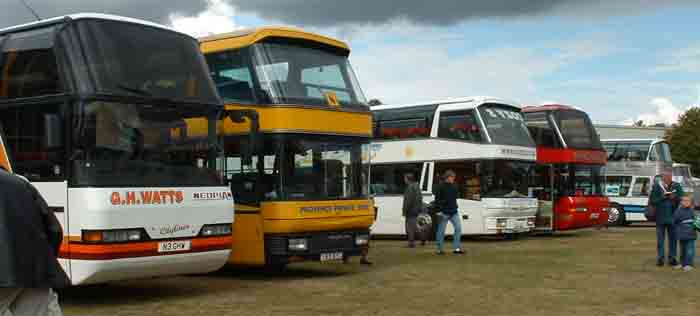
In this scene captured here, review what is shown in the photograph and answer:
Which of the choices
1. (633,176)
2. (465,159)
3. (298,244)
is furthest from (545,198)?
(298,244)

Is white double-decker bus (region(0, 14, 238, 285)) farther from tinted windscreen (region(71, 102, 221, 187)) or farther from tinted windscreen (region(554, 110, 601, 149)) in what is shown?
tinted windscreen (region(554, 110, 601, 149))

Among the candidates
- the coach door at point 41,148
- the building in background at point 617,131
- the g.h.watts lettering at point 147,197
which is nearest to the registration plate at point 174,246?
the g.h.watts lettering at point 147,197

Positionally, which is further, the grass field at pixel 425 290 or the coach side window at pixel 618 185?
the coach side window at pixel 618 185

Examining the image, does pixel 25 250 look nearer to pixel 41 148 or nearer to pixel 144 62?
pixel 41 148

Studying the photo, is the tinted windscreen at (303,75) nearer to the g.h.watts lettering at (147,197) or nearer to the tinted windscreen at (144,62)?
the tinted windscreen at (144,62)

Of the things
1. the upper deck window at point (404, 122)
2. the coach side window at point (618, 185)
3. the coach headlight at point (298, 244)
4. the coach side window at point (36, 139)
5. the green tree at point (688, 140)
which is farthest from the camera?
the green tree at point (688, 140)

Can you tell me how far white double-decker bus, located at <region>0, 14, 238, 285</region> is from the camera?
10.8 m

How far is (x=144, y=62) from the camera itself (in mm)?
11711

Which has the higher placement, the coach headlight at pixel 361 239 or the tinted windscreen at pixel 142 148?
the tinted windscreen at pixel 142 148

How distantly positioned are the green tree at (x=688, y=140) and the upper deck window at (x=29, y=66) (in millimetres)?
77504

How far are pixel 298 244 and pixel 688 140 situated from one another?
2955 inches

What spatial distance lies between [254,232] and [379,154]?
12.8 meters

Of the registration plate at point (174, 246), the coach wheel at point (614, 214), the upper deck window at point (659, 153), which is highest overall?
the upper deck window at point (659, 153)

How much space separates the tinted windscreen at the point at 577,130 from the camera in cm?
2835
